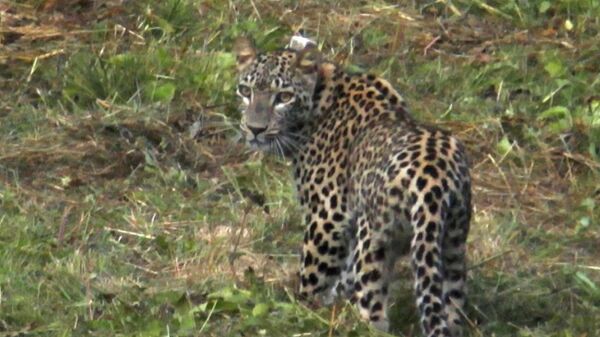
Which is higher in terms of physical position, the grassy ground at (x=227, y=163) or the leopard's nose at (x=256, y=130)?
the leopard's nose at (x=256, y=130)

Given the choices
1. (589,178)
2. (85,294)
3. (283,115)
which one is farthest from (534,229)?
(85,294)

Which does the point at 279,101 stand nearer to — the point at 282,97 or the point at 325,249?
the point at 282,97

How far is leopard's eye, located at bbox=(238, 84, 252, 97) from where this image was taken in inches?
357

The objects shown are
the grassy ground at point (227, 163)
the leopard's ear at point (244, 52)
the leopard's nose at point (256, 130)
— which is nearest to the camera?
the grassy ground at point (227, 163)

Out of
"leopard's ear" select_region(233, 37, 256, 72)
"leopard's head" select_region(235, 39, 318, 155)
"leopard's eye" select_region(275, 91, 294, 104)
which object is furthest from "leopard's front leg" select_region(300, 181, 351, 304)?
"leopard's ear" select_region(233, 37, 256, 72)

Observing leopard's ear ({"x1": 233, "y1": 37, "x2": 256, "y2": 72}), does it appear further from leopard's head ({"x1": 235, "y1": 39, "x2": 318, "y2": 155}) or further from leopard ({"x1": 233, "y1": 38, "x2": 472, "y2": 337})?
leopard's head ({"x1": 235, "y1": 39, "x2": 318, "y2": 155})

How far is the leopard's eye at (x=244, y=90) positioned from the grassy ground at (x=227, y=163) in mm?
690

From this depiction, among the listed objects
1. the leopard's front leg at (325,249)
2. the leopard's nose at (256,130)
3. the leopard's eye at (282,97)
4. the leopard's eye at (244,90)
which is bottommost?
the leopard's front leg at (325,249)

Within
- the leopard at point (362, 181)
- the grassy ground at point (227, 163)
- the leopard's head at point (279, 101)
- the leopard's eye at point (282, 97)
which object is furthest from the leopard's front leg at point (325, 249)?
the leopard's eye at point (282, 97)

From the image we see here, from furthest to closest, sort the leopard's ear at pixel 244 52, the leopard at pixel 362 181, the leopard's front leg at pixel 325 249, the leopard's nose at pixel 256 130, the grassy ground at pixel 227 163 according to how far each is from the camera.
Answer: the leopard's ear at pixel 244 52 < the leopard's nose at pixel 256 130 < the leopard's front leg at pixel 325 249 < the grassy ground at pixel 227 163 < the leopard at pixel 362 181

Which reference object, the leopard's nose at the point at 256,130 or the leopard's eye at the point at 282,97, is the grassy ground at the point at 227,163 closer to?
the leopard's nose at the point at 256,130

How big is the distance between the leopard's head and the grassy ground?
0.55m

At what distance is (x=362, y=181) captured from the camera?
27.3 feet

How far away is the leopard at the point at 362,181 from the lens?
305 inches
